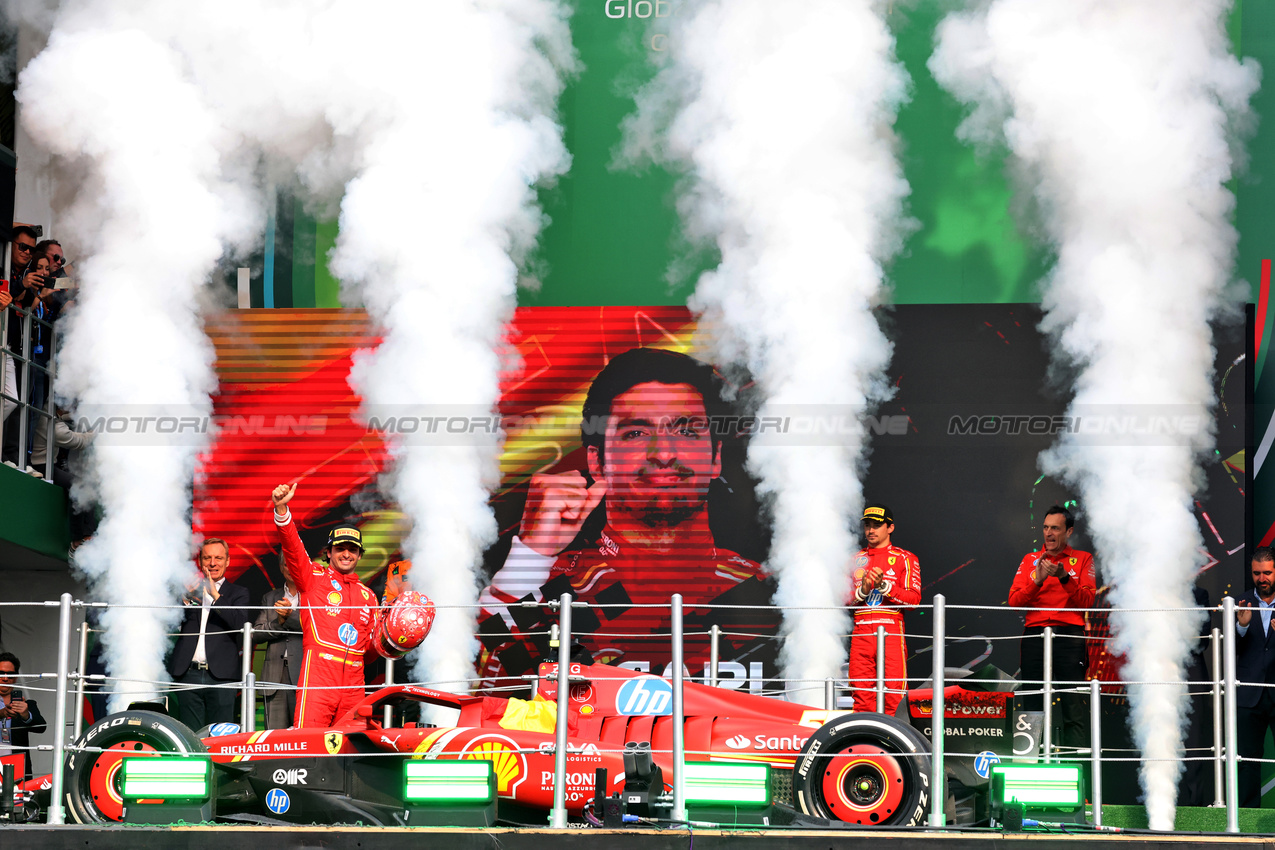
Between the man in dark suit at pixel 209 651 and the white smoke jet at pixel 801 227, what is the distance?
3.83 metres

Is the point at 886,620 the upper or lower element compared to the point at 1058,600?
lower

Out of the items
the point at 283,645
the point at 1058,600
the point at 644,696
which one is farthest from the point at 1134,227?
the point at 283,645

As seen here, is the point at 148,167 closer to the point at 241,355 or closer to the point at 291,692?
the point at 241,355

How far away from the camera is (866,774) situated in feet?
20.3

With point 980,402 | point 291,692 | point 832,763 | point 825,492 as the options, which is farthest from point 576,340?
point 832,763

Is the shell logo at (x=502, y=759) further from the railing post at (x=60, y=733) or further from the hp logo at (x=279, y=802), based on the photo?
the railing post at (x=60, y=733)

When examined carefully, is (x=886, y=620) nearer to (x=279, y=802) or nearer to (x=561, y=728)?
(x=561, y=728)

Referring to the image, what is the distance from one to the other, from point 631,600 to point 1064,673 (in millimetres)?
3595

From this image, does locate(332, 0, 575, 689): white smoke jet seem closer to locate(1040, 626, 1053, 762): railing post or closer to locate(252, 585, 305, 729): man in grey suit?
locate(252, 585, 305, 729): man in grey suit

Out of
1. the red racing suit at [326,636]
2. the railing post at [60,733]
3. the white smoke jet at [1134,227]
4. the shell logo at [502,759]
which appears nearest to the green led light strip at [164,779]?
the railing post at [60,733]

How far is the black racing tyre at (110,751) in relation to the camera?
20.7ft

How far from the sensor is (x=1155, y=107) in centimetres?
1046

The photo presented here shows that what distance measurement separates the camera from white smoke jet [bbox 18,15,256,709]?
1091 cm

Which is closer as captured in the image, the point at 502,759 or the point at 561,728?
the point at 561,728
